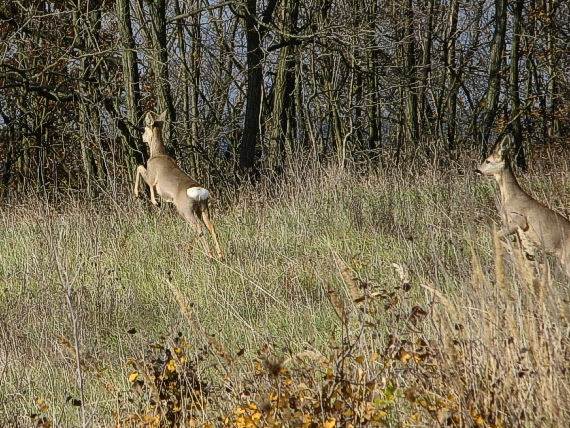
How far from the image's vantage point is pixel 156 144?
11.4 metres

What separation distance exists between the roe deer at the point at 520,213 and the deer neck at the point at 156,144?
4270 mm

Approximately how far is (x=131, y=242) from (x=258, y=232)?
1315 millimetres

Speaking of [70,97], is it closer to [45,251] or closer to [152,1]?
[152,1]

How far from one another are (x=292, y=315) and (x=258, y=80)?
28.8 ft

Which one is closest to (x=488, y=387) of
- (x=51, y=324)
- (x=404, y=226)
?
(x=51, y=324)

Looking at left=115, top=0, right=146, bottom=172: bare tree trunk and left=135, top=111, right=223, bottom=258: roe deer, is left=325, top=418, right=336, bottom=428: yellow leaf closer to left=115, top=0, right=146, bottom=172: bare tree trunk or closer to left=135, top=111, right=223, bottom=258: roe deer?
left=135, top=111, right=223, bottom=258: roe deer

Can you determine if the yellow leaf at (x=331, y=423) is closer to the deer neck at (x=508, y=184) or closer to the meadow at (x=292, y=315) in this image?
the meadow at (x=292, y=315)

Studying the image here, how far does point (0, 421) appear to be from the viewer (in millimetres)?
4871

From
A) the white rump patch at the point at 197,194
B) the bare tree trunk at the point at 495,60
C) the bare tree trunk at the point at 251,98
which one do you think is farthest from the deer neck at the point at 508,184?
the bare tree trunk at the point at 495,60

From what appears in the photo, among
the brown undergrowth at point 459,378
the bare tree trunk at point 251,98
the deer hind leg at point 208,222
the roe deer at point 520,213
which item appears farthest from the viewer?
the bare tree trunk at point 251,98

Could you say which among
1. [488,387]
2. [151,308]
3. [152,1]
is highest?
[152,1]

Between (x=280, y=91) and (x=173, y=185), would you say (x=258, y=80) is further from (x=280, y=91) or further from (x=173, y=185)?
(x=173, y=185)

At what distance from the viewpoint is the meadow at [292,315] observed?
339cm

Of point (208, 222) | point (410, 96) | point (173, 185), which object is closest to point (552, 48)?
point (410, 96)
